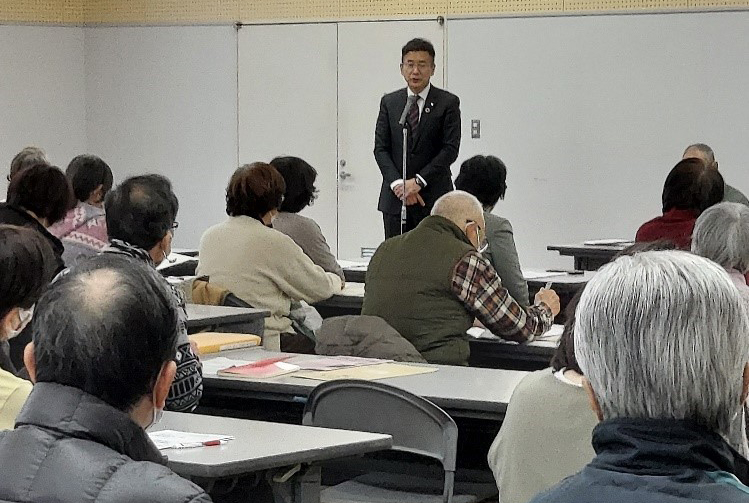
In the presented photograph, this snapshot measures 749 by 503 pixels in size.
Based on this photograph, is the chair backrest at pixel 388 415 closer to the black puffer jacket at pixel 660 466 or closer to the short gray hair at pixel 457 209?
the short gray hair at pixel 457 209

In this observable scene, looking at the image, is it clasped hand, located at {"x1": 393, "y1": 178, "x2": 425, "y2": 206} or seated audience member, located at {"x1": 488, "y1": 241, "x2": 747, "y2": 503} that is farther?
clasped hand, located at {"x1": 393, "y1": 178, "x2": 425, "y2": 206}

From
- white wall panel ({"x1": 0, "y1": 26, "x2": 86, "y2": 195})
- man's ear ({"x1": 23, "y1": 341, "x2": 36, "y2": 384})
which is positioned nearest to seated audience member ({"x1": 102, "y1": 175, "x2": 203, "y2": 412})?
man's ear ({"x1": 23, "y1": 341, "x2": 36, "y2": 384})

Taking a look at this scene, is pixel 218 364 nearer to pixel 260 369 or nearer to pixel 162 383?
pixel 260 369

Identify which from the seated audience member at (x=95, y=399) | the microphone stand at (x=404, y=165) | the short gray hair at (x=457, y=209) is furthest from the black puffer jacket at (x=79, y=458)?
the microphone stand at (x=404, y=165)

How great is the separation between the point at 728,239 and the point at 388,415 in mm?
1353

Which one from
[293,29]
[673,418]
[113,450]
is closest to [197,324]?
[113,450]

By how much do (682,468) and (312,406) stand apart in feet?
8.17

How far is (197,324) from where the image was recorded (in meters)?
5.35

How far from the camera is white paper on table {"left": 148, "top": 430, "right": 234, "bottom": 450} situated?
3.25 meters

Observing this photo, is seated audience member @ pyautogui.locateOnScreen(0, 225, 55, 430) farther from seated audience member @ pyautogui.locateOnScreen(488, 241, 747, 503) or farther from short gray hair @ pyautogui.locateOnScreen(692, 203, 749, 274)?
short gray hair @ pyautogui.locateOnScreen(692, 203, 749, 274)

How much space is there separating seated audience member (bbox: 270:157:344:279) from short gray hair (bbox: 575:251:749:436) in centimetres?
520

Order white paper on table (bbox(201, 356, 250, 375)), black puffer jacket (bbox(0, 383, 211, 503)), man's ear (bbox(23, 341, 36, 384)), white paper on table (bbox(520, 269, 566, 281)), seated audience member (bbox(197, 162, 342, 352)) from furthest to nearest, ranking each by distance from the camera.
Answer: white paper on table (bbox(520, 269, 566, 281))
seated audience member (bbox(197, 162, 342, 352))
white paper on table (bbox(201, 356, 250, 375))
man's ear (bbox(23, 341, 36, 384))
black puffer jacket (bbox(0, 383, 211, 503))

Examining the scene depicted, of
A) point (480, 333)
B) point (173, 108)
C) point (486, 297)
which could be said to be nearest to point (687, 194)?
point (480, 333)

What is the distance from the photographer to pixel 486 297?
201 inches
